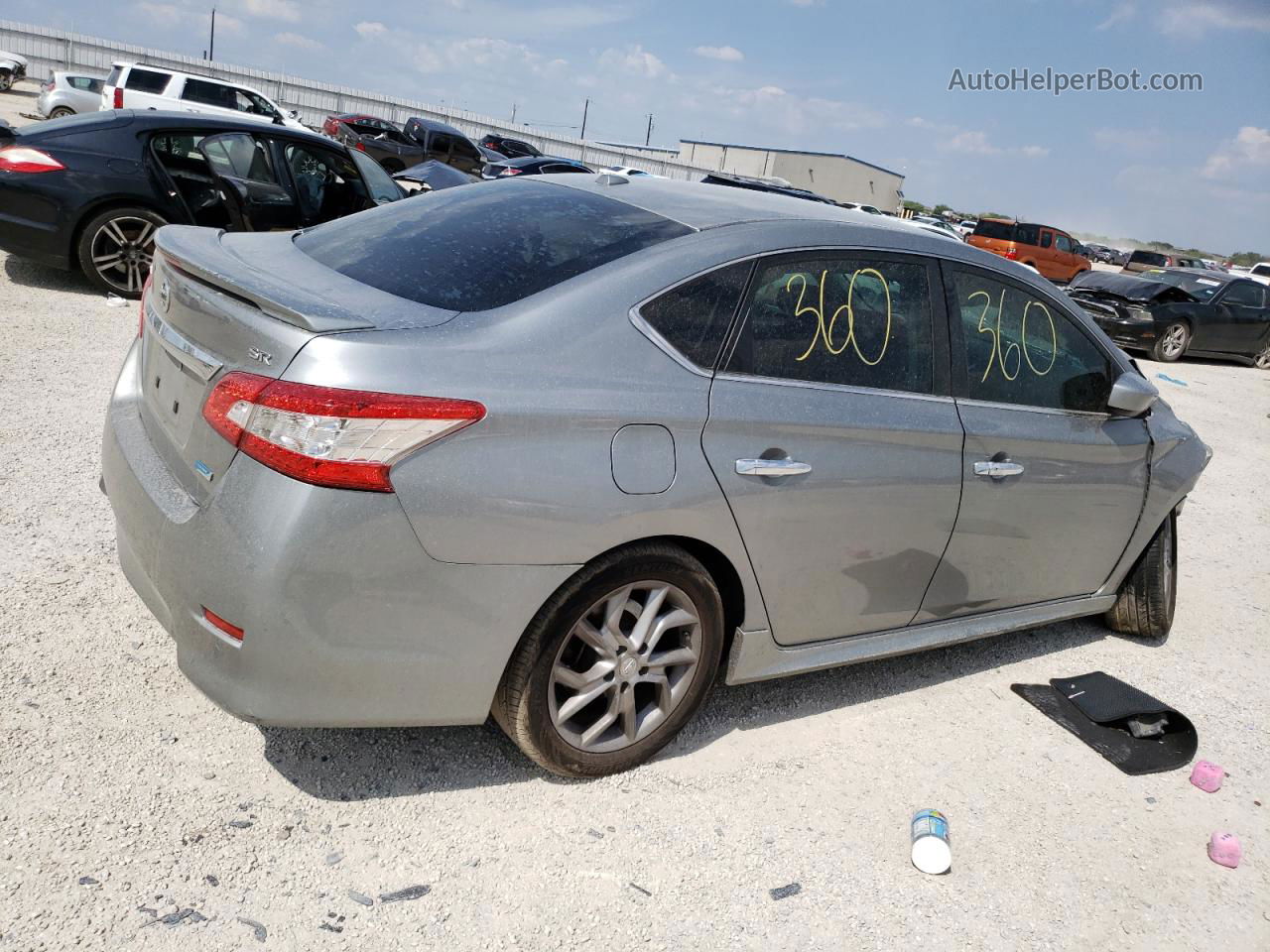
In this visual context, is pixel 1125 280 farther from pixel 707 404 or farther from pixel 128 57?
pixel 128 57

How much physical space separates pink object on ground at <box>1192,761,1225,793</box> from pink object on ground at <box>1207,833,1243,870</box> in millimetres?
409

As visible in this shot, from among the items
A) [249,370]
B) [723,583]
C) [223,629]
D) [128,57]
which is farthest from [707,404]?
[128,57]

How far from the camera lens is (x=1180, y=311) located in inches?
625

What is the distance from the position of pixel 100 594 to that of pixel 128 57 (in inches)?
1942

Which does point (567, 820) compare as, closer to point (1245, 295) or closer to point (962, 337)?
point (962, 337)

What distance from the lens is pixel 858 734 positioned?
3590 mm

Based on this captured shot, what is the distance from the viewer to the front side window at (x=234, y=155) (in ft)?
26.6

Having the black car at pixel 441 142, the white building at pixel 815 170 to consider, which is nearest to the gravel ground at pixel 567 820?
the black car at pixel 441 142

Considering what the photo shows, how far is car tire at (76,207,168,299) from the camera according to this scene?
25.5 ft

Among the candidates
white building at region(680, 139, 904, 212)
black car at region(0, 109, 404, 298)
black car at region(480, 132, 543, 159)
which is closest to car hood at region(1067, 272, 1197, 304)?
black car at region(0, 109, 404, 298)

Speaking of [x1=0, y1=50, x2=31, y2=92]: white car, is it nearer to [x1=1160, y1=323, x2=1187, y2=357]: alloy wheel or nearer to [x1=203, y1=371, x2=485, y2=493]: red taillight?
[x1=1160, y1=323, x2=1187, y2=357]: alloy wheel

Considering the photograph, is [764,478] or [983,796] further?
[983,796]

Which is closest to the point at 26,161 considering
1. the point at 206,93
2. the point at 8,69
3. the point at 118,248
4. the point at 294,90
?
the point at 118,248

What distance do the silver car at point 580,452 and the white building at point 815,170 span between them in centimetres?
7680
